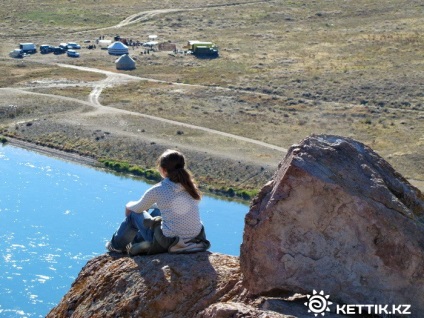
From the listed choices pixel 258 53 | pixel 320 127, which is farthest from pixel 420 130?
pixel 258 53

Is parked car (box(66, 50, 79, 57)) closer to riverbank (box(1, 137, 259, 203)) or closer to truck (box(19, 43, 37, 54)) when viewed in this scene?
truck (box(19, 43, 37, 54))

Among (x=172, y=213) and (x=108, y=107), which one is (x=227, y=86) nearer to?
(x=108, y=107)

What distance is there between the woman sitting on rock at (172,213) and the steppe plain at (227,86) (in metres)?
36.4

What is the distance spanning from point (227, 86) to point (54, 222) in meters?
29.0

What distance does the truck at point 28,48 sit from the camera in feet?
270

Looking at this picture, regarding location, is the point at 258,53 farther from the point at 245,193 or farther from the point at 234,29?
the point at 245,193

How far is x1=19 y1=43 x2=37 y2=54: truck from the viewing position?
270 ft

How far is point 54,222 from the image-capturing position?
140 feet

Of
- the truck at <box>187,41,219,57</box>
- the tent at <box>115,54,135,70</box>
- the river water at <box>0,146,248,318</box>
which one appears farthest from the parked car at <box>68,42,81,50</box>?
the river water at <box>0,146,248,318</box>

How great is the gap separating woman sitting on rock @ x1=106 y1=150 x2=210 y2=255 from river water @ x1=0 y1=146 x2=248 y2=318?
2127 cm

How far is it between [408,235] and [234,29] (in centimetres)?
8811


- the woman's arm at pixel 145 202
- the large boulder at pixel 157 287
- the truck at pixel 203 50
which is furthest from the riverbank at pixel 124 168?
the large boulder at pixel 157 287

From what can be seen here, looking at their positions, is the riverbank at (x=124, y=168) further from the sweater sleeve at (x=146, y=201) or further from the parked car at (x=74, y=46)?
the sweater sleeve at (x=146, y=201)

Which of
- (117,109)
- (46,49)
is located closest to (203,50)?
(46,49)
